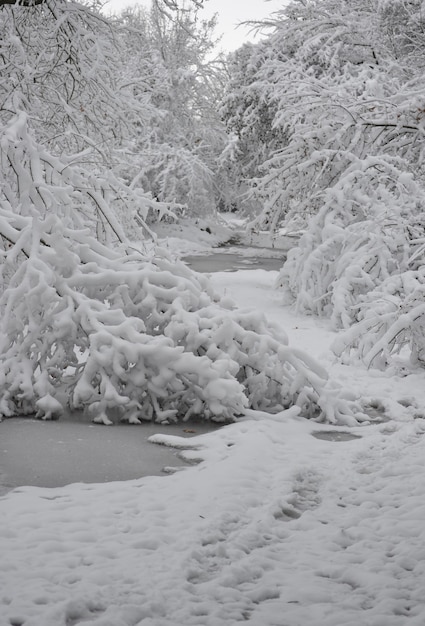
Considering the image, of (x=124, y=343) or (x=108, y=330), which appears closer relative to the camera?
(x=124, y=343)

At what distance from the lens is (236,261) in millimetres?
23156

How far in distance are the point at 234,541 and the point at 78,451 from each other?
1.82 metres

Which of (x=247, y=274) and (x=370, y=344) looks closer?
(x=370, y=344)

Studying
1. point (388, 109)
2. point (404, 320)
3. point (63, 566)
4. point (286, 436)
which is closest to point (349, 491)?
point (286, 436)

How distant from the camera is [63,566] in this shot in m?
3.48

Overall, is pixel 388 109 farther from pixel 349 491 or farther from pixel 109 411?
pixel 349 491

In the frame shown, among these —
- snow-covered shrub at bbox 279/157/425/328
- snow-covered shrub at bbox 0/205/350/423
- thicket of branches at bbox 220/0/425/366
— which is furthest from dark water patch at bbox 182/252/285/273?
snow-covered shrub at bbox 0/205/350/423

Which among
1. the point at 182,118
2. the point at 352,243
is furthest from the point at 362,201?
the point at 182,118

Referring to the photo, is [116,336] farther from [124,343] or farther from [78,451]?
[78,451]

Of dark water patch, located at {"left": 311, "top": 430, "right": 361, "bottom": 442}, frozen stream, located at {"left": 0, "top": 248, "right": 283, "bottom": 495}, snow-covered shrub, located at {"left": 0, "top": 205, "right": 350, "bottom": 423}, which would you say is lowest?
frozen stream, located at {"left": 0, "top": 248, "right": 283, "bottom": 495}

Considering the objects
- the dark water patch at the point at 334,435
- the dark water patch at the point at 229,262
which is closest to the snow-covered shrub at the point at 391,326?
the dark water patch at the point at 334,435

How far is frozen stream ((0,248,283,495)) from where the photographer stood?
4855 millimetres

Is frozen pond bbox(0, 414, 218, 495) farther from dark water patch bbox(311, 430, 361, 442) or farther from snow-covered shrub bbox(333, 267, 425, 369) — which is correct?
snow-covered shrub bbox(333, 267, 425, 369)

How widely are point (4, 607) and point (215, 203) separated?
3006cm
